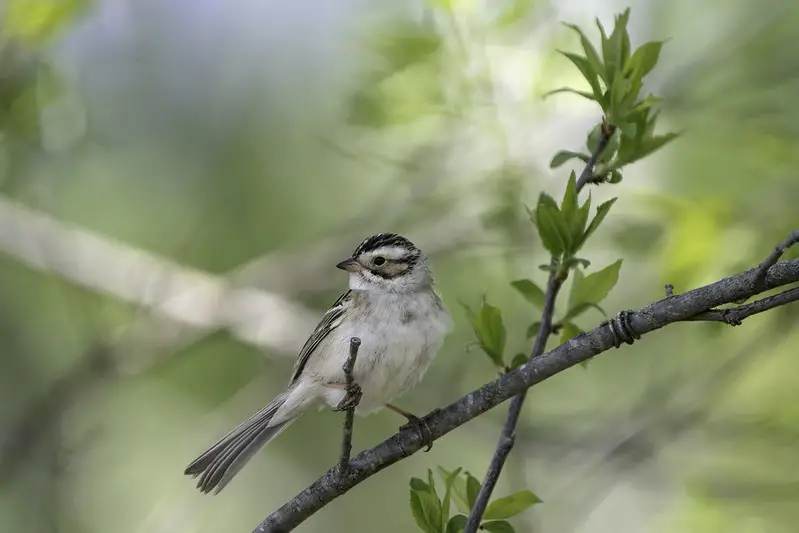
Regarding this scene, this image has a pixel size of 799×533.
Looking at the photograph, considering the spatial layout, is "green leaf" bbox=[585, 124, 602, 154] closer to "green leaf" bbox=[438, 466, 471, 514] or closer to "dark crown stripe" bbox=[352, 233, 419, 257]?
"green leaf" bbox=[438, 466, 471, 514]

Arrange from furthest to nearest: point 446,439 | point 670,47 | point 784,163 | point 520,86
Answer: point 446,439 < point 670,47 < point 520,86 < point 784,163

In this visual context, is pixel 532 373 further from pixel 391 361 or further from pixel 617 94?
pixel 391 361

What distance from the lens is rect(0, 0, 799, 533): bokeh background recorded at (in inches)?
173

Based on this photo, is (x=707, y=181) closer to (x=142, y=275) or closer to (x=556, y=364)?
(x=556, y=364)

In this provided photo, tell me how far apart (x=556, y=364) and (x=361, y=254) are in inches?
85.4

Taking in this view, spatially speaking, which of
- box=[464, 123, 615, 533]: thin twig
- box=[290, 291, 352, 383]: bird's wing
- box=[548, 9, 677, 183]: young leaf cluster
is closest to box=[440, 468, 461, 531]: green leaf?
box=[464, 123, 615, 533]: thin twig

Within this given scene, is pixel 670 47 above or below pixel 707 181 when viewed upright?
above

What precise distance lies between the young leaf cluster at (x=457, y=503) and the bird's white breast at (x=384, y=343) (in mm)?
998

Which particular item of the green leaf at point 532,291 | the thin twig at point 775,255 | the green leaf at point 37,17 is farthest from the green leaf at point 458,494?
the green leaf at point 37,17

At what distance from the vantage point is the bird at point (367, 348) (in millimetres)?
4055

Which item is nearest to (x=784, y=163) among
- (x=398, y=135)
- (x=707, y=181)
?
(x=707, y=181)

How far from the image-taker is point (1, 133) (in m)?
4.95

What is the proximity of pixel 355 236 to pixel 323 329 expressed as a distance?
1837 mm

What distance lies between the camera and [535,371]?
8.54 ft
